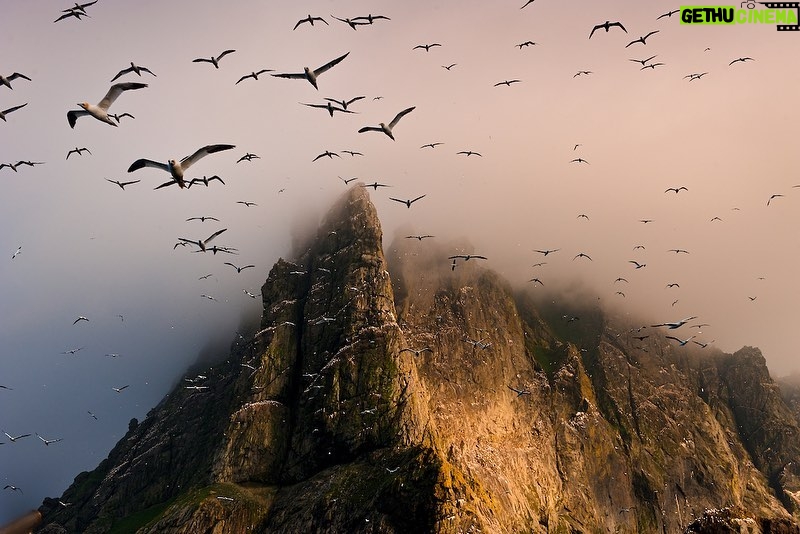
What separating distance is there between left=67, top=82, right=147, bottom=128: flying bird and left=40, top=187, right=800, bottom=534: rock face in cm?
7613

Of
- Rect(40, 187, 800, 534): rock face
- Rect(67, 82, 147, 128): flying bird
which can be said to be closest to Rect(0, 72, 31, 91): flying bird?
Rect(67, 82, 147, 128): flying bird

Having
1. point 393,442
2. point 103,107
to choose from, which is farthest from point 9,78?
point 393,442

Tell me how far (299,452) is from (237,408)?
25.9 m

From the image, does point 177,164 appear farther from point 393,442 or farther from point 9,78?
point 393,442

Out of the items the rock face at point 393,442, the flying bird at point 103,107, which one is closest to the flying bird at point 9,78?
the flying bird at point 103,107

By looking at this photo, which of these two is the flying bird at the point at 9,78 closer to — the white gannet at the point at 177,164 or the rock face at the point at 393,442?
the white gannet at the point at 177,164

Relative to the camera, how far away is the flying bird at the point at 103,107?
91.6 feet

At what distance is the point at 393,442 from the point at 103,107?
4069 inches

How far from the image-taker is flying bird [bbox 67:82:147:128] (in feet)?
91.6

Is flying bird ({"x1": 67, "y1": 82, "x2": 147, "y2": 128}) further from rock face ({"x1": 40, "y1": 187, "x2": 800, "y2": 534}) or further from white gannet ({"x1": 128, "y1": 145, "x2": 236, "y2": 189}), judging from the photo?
→ rock face ({"x1": 40, "y1": 187, "x2": 800, "y2": 534})

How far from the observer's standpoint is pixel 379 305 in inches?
5763

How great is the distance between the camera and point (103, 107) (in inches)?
1155

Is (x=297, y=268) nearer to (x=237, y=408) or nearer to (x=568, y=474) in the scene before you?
(x=237, y=408)

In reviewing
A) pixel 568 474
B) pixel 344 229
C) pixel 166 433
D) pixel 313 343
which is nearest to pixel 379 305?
Answer: pixel 313 343
